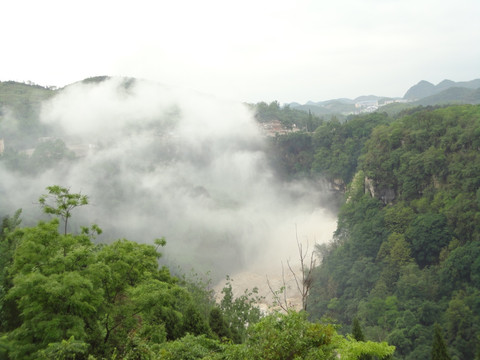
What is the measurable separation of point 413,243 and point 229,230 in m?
35.8

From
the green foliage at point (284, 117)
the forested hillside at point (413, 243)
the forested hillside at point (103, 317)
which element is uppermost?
the green foliage at point (284, 117)

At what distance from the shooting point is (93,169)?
79.4 meters

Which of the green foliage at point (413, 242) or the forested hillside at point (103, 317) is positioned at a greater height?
the forested hillside at point (103, 317)

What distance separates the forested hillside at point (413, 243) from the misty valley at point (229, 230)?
0.19 metres

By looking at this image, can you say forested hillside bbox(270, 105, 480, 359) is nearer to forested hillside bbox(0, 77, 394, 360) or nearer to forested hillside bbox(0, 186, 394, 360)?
forested hillside bbox(0, 77, 394, 360)

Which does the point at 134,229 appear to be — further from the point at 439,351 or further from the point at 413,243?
the point at 439,351

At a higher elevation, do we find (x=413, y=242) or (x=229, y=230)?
(x=413, y=242)

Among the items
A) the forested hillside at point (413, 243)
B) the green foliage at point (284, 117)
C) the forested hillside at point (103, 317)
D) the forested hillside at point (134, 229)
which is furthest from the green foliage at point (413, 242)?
the green foliage at point (284, 117)

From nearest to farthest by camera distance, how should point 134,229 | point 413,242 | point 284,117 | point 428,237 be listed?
1. point 428,237
2. point 413,242
3. point 134,229
4. point 284,117

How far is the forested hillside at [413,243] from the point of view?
34906mm

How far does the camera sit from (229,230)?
239ft

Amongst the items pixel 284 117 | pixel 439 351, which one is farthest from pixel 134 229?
pixel 439 351

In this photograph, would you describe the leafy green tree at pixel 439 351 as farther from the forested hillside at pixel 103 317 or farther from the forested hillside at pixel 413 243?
the forested hillside at pixel 413 243

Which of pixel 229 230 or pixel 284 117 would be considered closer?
pixel 229 230
